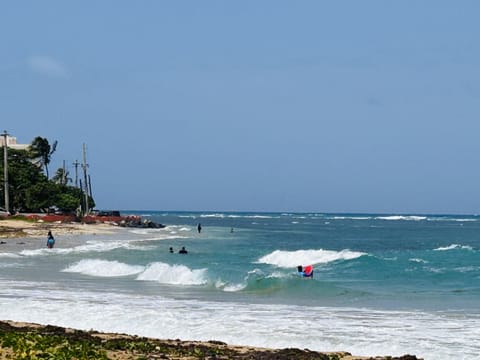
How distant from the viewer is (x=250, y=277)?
31.0 meters

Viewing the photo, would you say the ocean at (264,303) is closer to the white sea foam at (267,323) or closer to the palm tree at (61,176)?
the white sea foam at (267,323)

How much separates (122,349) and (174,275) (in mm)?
20262

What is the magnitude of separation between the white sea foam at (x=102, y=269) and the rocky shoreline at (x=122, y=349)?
19925 mm

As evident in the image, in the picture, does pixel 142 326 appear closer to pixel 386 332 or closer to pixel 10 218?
pixel 386 332

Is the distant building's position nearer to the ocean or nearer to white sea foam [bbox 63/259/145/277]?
the ocean

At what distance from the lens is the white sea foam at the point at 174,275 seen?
3199 cm

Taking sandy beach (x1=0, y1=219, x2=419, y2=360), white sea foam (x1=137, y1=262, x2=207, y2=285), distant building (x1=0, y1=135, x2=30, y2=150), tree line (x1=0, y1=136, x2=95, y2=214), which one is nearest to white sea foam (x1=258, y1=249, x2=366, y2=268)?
white sea foam (x1=137, y1=262, x2=207, y2=285)

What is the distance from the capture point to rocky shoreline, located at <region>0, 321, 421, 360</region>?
12.0m

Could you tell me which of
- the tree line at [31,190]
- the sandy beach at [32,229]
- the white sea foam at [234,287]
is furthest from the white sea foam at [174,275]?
the tree line at [31,190]

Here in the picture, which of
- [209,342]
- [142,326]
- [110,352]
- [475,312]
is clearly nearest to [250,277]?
[475,312]

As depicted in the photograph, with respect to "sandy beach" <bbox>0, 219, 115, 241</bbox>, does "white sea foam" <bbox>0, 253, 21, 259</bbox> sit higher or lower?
lower

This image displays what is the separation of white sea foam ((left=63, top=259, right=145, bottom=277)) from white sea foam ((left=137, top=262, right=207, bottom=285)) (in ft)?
4.30

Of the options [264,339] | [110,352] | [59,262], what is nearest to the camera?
[110,352]

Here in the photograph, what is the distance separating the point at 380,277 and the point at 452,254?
61.7 feet
